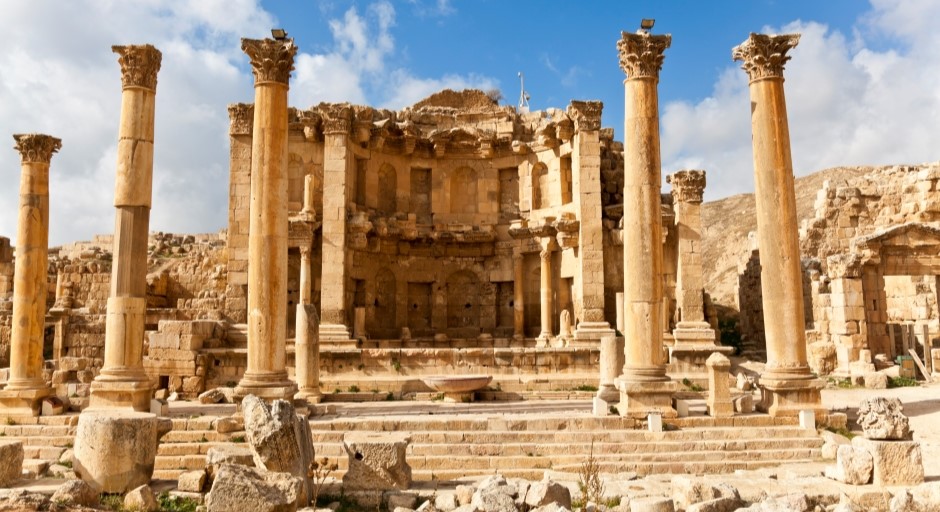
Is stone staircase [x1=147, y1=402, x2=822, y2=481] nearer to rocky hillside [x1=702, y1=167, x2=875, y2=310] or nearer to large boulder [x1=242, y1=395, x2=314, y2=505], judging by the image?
large boulder [x1=242, y1=395, x2=314, y2=505]

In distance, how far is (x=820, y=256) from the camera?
28.5 m

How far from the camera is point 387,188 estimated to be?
25891 mm

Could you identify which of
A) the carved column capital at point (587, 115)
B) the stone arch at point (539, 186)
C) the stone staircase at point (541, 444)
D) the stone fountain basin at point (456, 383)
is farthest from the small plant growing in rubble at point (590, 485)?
the stone arch at point (539, 186)

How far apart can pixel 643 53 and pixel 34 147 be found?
13872 millimetres

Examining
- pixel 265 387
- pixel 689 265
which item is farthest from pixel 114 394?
pixel 689 265

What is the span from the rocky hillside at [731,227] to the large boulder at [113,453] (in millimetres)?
32303

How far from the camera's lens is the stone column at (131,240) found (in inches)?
521

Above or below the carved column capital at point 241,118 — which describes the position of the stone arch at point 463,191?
below

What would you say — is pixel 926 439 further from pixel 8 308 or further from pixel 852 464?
pixel 8 308

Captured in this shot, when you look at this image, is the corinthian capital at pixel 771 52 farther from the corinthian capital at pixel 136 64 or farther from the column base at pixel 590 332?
the corinthian capital at pixel 136 64

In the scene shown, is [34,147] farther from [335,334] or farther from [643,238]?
[643,238]

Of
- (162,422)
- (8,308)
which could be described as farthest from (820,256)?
(8,308)

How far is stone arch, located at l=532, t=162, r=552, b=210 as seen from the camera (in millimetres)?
25377

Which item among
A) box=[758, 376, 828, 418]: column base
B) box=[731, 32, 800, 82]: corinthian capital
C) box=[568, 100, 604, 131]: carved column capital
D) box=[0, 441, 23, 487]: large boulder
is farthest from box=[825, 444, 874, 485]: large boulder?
box=[568, 100, 604, 131]: carved column capital
